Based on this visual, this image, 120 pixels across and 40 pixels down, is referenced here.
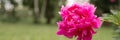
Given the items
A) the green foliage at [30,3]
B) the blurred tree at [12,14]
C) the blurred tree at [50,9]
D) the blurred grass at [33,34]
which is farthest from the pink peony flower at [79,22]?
the green foliage at [30,3]

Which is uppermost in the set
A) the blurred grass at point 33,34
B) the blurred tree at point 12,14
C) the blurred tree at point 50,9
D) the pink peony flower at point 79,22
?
the pink peony flower at point 79,22

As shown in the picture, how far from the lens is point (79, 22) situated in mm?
2912

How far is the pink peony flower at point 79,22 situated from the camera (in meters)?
2.91

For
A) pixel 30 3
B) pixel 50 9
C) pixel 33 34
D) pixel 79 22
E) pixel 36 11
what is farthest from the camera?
pixel 36 11

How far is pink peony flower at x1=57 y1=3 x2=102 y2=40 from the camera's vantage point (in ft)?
9.55

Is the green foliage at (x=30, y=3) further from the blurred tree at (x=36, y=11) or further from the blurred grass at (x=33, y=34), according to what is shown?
the blurred grass at (x=33, y=34)

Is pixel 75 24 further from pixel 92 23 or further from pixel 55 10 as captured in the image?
pixel 55 10

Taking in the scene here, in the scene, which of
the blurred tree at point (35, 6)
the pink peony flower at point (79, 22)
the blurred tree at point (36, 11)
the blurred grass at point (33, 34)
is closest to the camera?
the pink peony flower at point (79, 22)

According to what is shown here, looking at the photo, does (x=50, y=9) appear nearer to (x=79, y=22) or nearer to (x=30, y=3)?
(x=30, y=3)

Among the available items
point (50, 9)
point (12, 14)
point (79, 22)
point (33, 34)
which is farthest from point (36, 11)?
point (79, 22)

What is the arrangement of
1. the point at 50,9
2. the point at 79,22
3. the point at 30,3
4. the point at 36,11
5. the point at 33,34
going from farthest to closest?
Answer: the point at 36,11 → the point at 30,3 → the point at 50,9 → the point at 33,34 → the point at 79,22

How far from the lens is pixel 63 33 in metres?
2.99

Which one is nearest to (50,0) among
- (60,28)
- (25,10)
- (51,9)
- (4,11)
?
(51,9)

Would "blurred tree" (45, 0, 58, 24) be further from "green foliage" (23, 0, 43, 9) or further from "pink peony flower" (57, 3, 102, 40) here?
"pink peony flower" (57, 3, 102, 40)
